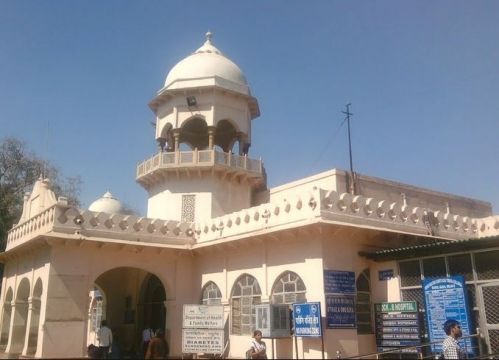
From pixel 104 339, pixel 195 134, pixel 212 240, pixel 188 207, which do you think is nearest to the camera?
pixel 104 339

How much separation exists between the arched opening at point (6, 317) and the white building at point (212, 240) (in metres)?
0.06

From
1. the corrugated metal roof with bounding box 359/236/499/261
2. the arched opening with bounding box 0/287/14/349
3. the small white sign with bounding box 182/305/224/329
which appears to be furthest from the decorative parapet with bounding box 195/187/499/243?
the arched opening with bounding box 0/287/14/349

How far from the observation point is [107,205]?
23375 mm

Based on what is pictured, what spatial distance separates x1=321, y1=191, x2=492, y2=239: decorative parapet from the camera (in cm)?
1291

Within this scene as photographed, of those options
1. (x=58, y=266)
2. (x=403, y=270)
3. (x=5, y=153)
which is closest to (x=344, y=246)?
(x=403, y=270)

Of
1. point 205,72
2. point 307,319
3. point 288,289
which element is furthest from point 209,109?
point 307,319

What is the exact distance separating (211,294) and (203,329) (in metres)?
2.81

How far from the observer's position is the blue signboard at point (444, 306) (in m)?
11.4

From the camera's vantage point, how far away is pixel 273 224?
45.7 feet

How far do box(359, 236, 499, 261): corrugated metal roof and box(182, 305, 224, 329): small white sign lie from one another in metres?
4.22

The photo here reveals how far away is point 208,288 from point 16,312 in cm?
695

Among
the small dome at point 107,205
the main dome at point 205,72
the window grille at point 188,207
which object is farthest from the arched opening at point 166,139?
the small dome at point 107,205

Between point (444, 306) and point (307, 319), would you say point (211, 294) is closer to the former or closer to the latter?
point (307, 319)

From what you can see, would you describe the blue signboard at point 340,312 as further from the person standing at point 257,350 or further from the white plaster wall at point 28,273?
the white plaster wall at point 28,273
